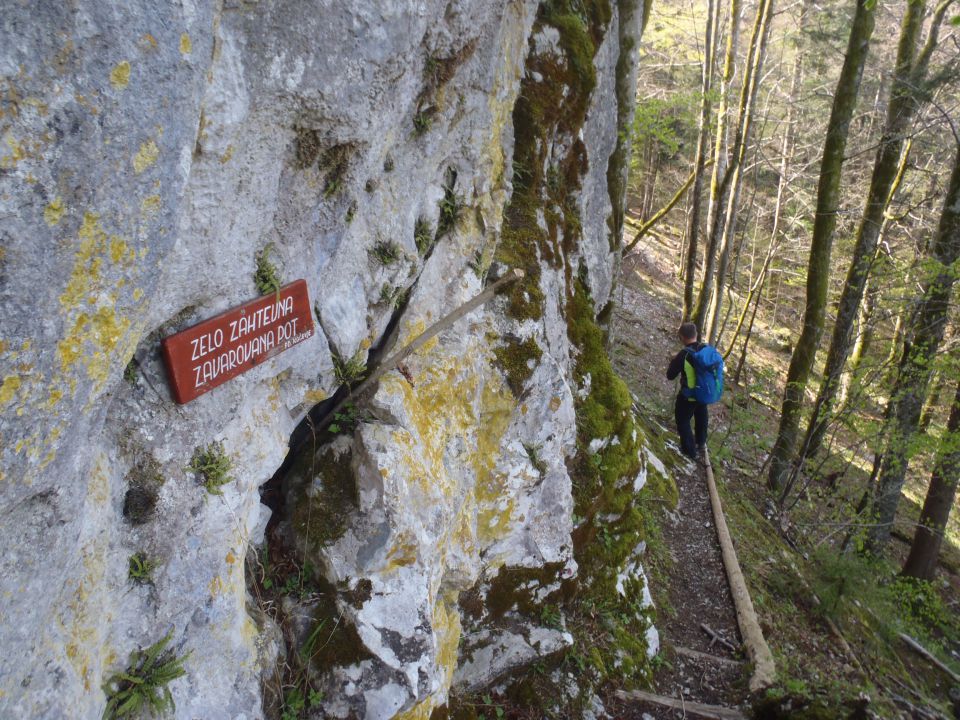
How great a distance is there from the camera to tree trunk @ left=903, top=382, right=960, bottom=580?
953cm

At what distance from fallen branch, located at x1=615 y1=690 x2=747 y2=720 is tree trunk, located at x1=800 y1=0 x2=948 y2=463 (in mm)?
5837

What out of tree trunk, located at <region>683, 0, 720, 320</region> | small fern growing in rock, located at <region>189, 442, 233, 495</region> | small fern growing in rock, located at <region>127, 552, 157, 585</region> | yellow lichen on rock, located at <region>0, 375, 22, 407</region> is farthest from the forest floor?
yellow lichen on rock, located at <region>0, 375, 22, 407</region>

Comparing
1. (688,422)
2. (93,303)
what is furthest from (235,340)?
(688,422)

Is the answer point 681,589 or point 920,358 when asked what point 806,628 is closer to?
point 681,589

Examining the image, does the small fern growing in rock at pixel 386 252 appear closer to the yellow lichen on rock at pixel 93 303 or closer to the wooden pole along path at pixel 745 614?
the yellow lichen on rock at pixel 93 303

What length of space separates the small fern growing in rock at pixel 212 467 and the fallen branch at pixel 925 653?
1103 cm

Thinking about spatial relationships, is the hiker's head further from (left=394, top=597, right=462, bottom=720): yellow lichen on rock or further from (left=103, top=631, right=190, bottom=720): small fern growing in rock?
(left=103, top=631, right=190, bottom=720): small fern growing in rock

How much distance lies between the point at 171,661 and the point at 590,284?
6.16 m

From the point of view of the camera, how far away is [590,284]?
7.63 metres

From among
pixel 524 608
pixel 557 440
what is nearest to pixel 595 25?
pixel 557 440

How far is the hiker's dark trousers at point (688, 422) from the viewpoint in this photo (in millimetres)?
9602

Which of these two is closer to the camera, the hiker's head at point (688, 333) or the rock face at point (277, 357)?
the rock face at point (277, 357)

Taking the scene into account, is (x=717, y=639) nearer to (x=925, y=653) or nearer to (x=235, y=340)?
(x=925, y=653)

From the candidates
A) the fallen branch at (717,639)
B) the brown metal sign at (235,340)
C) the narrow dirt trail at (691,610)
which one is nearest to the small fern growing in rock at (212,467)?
the brown metal sign at (235,340)
